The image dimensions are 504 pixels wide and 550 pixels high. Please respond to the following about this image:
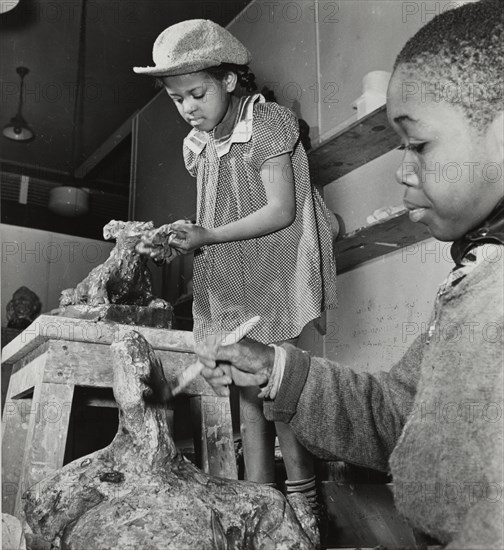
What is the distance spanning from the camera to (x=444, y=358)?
0.81m

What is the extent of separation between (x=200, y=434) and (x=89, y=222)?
149 inches

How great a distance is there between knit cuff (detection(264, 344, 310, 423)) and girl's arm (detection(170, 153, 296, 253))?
65 centimetres

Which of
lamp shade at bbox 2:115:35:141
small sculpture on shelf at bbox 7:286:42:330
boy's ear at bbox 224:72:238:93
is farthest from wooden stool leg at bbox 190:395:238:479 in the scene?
lamp shade at bbox 2:115:35:141

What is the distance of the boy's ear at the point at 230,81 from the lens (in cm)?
176

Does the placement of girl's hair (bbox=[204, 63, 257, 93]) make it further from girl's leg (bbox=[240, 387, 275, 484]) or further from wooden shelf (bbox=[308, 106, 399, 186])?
girl's leg (bbox=[240, 387, 275, 484])

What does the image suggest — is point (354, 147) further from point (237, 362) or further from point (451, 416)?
point (451, 416)

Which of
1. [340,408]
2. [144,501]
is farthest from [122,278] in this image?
[340,408]

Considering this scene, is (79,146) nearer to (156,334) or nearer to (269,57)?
(269,57)

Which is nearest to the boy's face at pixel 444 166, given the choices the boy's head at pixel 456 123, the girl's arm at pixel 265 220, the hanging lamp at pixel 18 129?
the boy's head at pixel 456 123

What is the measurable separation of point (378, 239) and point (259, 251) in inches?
32.6

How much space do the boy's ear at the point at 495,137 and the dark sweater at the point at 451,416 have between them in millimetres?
120

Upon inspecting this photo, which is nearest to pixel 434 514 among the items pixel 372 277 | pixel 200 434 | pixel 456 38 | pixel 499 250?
pixel 499 250

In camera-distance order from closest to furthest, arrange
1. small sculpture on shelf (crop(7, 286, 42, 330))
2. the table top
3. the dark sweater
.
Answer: the dark sweater
the table top
small sculpture on shelf (crop(7, 286, 42, 330))

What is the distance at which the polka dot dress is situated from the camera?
166 centimetres
